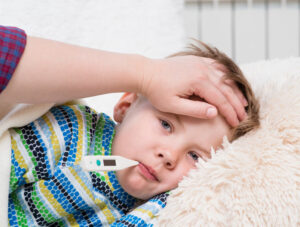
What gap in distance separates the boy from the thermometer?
1.0 inches

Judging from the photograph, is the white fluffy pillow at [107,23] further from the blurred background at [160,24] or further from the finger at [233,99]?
the finger at [233,99]

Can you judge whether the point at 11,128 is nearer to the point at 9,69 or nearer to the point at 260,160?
the point at 9,69

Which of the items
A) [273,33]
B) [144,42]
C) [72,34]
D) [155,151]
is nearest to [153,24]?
[144,42]

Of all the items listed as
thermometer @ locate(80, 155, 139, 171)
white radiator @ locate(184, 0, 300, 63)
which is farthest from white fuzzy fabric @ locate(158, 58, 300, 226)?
white radiator @ locate(184, 0, 300, 63)

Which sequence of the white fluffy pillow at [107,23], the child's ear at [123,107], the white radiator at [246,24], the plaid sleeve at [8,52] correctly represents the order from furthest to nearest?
the white radiator at [246,24], the white fluffy pillow at [107,23], the child's ear at [123,107], the plaid sleeve at [8,52]

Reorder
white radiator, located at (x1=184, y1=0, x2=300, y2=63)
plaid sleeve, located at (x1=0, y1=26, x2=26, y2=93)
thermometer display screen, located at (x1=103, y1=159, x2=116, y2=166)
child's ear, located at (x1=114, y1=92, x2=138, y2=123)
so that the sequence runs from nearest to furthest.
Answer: plaid sleeve, located at (x1=0, y1=26, x2=26, y2=93) < thermometer display screen, located at (x1=103, y1=159, x2=116, y2=166) < child's ear, located at (x1=114, y1=92, x2=138, y2=123) < white radiator, located at (x1=184, y1=0, x2=300, y2=63)

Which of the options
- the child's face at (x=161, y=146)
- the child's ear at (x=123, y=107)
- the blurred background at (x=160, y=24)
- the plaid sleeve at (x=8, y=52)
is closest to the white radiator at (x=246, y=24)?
the blurred background at (x=160, y=24)

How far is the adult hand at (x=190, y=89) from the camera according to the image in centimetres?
71

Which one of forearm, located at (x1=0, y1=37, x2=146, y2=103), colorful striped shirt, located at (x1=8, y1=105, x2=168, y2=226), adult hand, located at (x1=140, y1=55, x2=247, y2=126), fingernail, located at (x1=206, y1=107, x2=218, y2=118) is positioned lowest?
colorful striped shirt, located at (x1=8, y1=105, x2=168, y2=226)

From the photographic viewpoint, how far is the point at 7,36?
0.61m

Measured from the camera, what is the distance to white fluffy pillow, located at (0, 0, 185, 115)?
1145mm

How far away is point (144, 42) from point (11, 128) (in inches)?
25.6

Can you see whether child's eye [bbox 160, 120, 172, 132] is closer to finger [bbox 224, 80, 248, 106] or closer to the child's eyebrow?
the child's eyebrow

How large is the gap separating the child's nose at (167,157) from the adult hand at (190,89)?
7 centimetres
